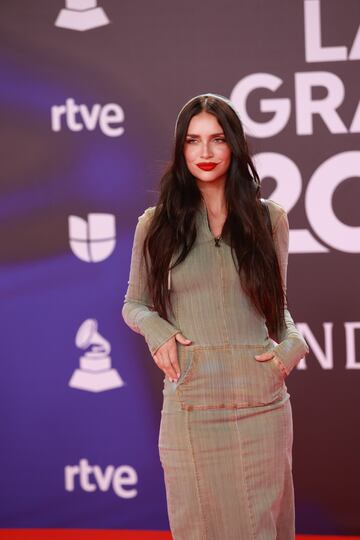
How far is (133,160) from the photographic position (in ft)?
10.8

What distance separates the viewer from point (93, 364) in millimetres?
3375

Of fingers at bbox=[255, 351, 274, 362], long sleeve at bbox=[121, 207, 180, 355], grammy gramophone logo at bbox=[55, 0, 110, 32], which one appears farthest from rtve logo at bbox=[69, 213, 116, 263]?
fingers at bbox=[255, 351, 274, 362]

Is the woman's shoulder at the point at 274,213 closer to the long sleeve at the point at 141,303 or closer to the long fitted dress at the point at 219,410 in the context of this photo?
the long fitted dress at the point at 219,410

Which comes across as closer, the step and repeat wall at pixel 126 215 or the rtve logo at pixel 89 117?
the step and repeat wall at pixel 126 215

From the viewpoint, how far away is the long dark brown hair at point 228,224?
2.04m

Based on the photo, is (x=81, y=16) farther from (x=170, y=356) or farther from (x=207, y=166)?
(x=170, y=356)

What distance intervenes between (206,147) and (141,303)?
18.7 inches

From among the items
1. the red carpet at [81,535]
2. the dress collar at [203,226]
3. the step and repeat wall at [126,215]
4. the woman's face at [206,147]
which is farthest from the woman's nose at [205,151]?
the red carpet at [81,535]

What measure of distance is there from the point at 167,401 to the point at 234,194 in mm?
594

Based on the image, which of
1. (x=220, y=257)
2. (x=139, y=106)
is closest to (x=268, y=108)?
(x=139, y=106)

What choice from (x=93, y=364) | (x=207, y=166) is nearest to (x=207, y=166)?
(x=207, y=166)

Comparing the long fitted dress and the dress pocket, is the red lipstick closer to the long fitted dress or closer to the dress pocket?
the long fitted dress

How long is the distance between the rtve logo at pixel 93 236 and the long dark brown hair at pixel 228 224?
1.21 m

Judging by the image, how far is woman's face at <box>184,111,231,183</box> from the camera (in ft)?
6.66
